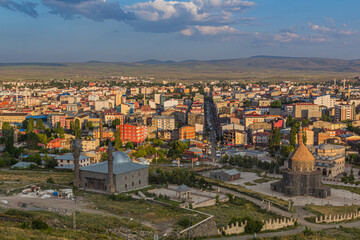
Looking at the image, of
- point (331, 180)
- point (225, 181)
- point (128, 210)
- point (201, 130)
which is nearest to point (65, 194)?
point (128, 210)

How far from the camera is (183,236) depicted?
70.8ft

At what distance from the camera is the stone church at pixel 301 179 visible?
36469 mm

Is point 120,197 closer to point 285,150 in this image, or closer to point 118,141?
point 285,150

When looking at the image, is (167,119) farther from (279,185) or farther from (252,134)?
(279,185)

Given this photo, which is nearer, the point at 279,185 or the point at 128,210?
the point at 128,210

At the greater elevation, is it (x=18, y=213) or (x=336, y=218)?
(x=18, y=213)

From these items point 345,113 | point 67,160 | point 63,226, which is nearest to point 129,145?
point 67,160

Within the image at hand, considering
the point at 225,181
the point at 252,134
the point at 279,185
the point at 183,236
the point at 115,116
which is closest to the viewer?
the point at 183,236

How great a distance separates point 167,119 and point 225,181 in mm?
35080

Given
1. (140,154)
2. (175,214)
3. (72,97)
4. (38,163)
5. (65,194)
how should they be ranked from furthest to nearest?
1. (72,97)
2. (140,154)
3. (38,163)
4. (65,194)
5. (175,214)

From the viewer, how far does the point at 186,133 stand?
67.9 meters

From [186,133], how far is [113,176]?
1437 inches

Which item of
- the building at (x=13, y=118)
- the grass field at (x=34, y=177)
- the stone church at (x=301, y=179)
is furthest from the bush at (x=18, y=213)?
the building at (x=13, y=118)

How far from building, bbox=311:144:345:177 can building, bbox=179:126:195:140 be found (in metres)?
22.7
